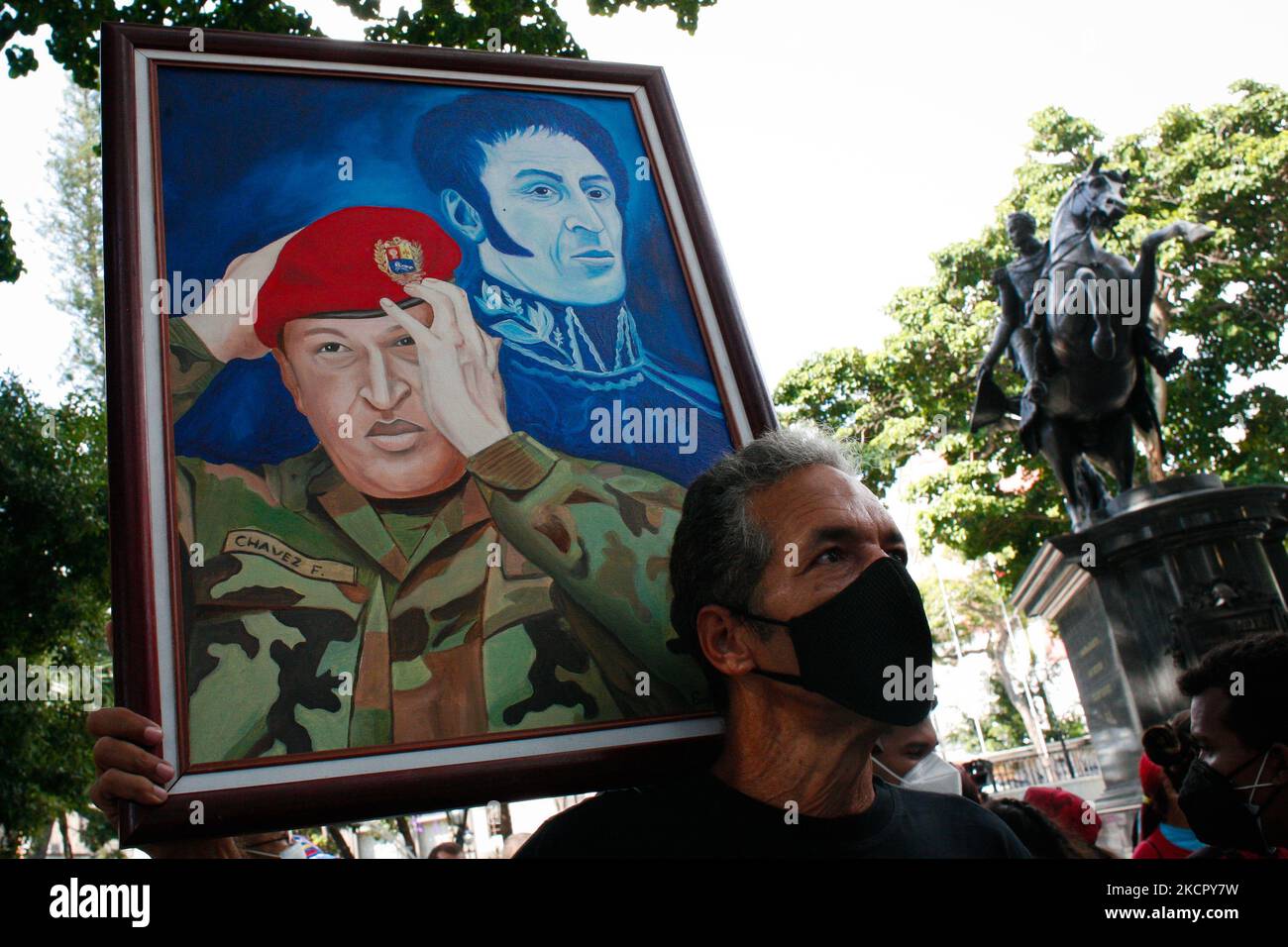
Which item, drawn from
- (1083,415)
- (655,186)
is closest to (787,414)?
(1083,415)

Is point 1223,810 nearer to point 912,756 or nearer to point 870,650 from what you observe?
point 912,756

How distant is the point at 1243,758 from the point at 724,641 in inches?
71.2

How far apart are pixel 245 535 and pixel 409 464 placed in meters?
0.36

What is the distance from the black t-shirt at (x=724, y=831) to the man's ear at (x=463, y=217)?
4.35 ft

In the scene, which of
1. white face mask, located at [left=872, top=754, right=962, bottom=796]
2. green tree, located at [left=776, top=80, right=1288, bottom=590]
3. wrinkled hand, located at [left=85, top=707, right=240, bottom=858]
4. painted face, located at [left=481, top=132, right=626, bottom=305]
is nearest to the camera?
wrinkled hand, located at [left=85, top=707, right=240, bottom=858]

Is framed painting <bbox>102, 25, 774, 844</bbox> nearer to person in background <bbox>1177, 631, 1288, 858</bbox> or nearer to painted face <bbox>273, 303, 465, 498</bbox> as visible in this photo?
painted face <bbox>273, 303, 465, 498</bbox>

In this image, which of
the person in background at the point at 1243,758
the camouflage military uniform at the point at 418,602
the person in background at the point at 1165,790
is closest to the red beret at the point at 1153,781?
the person in background at the point at 1165,790

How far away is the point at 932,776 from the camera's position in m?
3.53

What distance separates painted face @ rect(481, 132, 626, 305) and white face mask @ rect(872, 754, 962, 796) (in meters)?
1.92

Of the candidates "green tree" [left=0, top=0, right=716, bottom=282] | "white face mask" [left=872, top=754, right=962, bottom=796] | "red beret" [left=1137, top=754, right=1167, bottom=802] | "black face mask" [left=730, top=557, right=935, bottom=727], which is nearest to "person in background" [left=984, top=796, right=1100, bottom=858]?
"white face mask" [left=872, top=754, right=962, bottom=796]

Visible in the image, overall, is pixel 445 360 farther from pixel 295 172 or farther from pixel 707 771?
pixel 707 771

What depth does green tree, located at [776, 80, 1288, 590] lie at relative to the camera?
17.0 metres

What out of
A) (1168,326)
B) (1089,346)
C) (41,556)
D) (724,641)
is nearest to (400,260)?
(724,641)

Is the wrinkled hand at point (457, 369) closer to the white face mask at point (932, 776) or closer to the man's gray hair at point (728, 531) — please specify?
the man's gray hair at point (728, 531)
